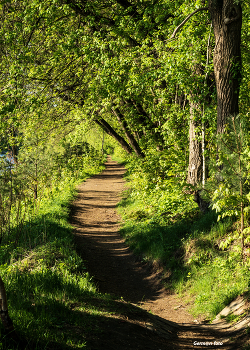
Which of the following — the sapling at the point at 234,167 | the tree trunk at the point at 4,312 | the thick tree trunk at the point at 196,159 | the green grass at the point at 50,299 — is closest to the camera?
the tree trunk at the point at 4,312

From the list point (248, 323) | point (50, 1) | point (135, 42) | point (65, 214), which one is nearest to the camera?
point (248, 323)

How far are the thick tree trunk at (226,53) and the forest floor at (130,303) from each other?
3.79 meters

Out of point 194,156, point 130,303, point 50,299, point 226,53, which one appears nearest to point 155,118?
point 194,156

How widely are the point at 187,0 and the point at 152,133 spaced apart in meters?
5.42

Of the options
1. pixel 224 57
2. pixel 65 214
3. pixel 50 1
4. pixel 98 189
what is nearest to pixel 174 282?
pixel 224 57

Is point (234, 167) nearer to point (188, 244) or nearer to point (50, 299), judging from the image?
point (188, 244)

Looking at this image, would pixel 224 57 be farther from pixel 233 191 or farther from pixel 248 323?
pixel 248 323

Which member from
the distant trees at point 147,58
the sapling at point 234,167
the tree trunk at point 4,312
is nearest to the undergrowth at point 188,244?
the sapling at point 234,167

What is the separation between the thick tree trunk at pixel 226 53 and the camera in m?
6.05

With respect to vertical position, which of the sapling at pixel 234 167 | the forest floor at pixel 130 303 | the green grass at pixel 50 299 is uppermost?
the sapling at pixel 234 167

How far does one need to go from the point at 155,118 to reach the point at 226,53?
4.34 metres

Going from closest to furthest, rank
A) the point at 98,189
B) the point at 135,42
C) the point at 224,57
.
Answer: the point at 224,57, the point at 135,42, the point at 98,189

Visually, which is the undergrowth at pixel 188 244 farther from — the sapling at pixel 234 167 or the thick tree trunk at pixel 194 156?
the thick tree trunk at pixel 194 156

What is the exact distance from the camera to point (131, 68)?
314 inches
